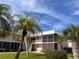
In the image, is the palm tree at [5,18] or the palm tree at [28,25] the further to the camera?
the palm tree at [28,25]

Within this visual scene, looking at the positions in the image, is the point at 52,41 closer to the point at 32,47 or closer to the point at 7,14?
the point at 32,47

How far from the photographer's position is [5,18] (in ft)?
56.4

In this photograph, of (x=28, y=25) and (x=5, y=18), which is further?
(x=28, y=25)

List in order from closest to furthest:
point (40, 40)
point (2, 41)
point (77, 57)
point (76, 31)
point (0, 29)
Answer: point (0, 29) < point (77, 57) < point (76, 31) < point (2, 41) < point (40, 40)

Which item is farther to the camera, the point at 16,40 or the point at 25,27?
the point at 16,40

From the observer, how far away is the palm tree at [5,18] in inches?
661

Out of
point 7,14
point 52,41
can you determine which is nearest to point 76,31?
point 7,14

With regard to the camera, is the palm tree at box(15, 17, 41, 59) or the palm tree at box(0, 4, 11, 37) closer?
the palm tree at box(0, 4, 11, 37)

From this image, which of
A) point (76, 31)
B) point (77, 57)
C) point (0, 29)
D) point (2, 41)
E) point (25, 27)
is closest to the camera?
point (0, 29)

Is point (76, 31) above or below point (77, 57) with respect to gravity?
above

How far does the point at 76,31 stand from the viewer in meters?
26.2

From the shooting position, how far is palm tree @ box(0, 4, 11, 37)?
16.8 m

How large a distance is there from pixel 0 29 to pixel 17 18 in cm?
392

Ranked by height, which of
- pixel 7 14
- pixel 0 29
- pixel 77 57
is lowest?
pixel 77 57
